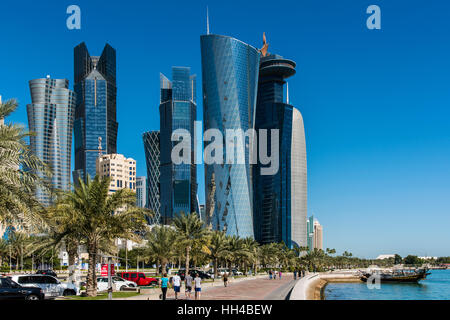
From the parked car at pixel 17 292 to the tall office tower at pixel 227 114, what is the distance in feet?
541

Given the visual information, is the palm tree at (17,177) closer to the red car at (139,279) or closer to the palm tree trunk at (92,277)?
the palm tree trunk at (92,277)

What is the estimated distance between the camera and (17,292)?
2795 centimetres

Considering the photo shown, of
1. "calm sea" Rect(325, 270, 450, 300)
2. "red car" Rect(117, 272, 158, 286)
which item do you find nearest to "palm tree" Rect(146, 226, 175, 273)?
"red car" Rect(117, 272, 158, 286)

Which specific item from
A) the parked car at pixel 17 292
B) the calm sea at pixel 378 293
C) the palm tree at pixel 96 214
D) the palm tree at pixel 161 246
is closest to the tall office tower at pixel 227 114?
the calm sea at pixel 378 293

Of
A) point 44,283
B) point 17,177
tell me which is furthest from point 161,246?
point 17,177

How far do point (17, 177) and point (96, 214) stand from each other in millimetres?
13611

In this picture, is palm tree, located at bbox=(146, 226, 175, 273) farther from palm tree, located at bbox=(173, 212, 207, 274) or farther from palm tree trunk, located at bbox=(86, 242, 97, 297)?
palm tree trunk, located at bbox=(86, 242, 97, 297)

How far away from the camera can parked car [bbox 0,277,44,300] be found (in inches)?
1085

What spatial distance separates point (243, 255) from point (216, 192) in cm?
11453

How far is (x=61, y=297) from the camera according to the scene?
111ft

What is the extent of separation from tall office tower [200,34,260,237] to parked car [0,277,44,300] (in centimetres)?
16501

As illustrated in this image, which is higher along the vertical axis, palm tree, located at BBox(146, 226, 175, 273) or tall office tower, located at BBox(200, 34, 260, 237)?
tall office tower, located at BBox(200, 34, 260, 237)
